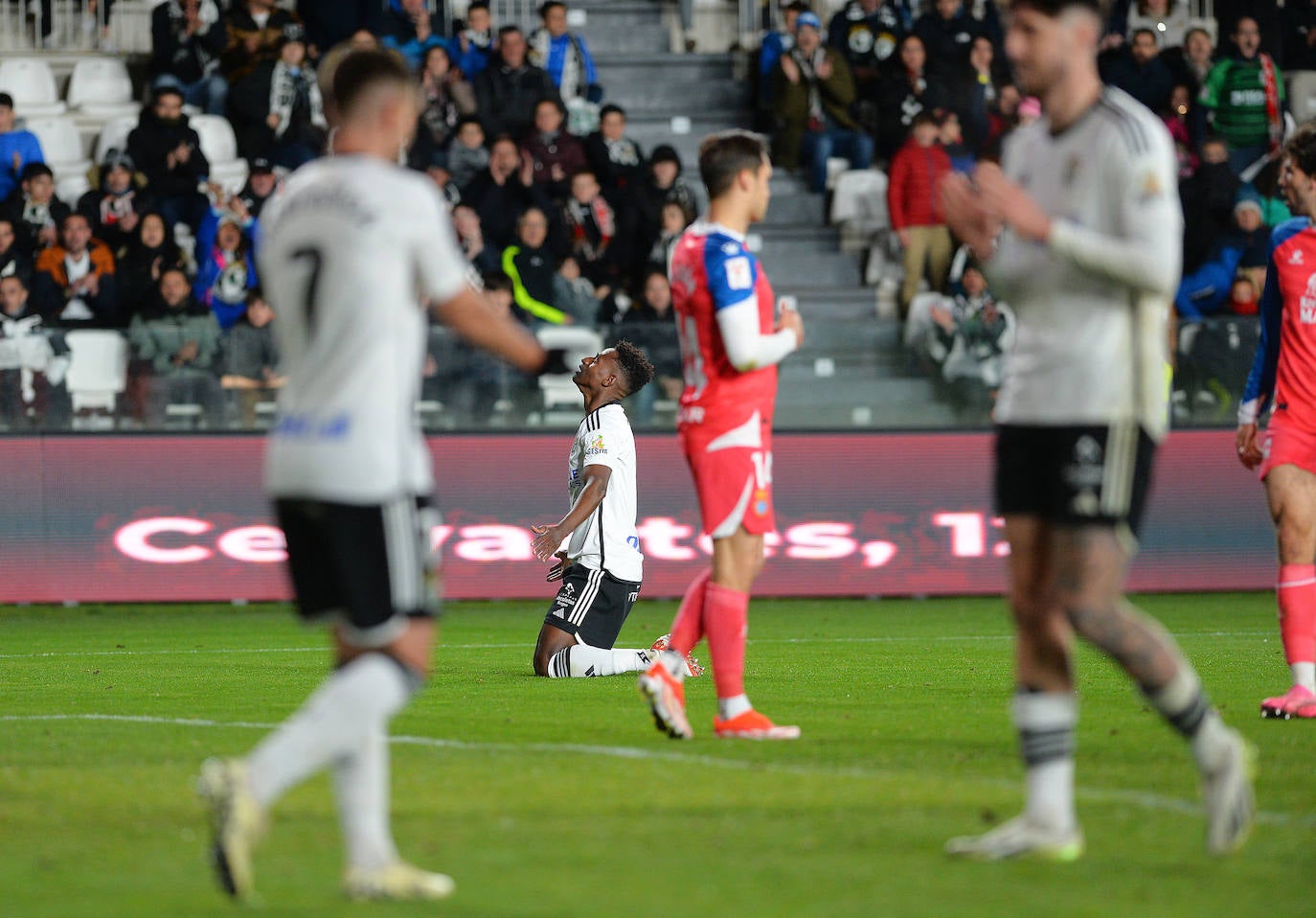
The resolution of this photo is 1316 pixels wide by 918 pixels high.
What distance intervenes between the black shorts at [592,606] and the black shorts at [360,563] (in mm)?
5700

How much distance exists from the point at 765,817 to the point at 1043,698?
102cm

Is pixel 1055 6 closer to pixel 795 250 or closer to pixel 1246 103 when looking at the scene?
pixel 795 250

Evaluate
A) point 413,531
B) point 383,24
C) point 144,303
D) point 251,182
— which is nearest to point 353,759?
point 413,531

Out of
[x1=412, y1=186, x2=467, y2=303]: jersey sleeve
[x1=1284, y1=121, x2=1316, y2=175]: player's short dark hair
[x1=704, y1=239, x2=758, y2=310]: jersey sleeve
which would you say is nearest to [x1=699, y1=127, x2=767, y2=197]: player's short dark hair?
[x1=704, y1=239, x2=758, y2=310]: jersey sleeve

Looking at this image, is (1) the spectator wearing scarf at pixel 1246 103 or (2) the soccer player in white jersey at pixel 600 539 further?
(1) the spectator wearing scarf at pixel 1246 103

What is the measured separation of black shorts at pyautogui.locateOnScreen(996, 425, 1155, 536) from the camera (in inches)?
197

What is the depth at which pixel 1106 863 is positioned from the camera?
16.2ft

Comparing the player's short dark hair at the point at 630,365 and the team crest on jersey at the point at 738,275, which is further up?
the team crest on jersey at the point at 738,275

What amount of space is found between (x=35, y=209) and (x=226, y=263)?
2.37m

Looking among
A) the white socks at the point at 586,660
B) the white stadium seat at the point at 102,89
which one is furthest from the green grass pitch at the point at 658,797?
the white stadium seat at the point at 102,89

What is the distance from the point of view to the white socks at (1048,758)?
4957mm

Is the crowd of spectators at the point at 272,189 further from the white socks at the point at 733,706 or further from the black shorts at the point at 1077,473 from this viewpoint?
the black shorts at the point at 1077,473

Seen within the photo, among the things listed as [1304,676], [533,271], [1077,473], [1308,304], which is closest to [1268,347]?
[1308,304]

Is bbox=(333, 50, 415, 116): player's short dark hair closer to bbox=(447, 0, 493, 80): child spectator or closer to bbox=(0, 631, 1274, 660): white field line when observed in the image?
bbox=(0, 631, 1274, 660): white field line
